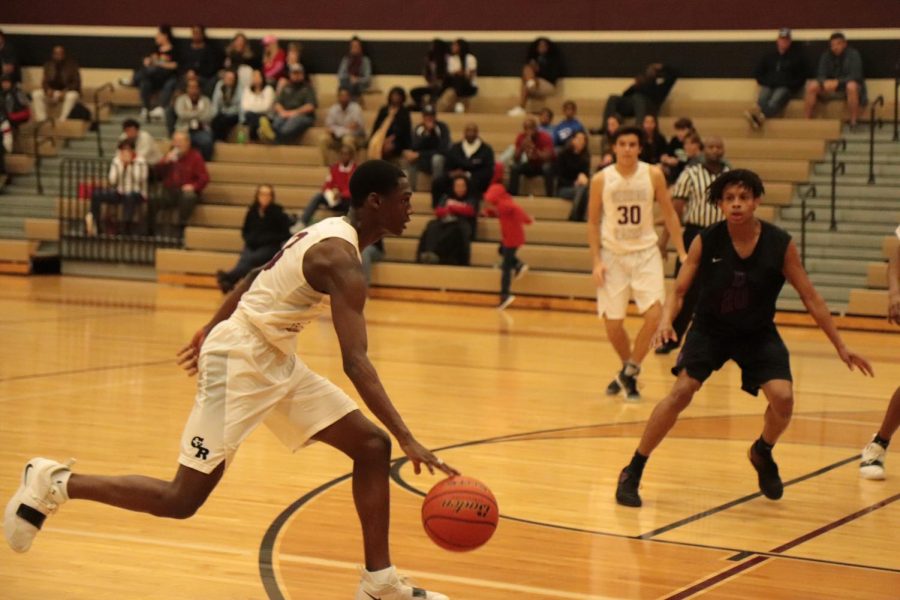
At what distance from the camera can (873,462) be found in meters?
7.66

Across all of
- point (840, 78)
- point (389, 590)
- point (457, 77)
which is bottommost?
point (389, 590)

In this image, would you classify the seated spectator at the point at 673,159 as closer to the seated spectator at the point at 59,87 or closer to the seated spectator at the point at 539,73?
the seated spectator at the point at 539,73

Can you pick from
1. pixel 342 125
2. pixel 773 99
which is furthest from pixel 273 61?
pixel 773 99

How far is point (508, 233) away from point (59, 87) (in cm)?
1049

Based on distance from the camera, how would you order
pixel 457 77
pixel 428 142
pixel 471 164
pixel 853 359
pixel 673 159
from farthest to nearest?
1. pixel 457 77
2. pixel 428 142
3. pixel 471 164
4. pixel 673 159
5. pixel 853 359

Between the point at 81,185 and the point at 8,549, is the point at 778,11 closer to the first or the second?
the point at 81,185

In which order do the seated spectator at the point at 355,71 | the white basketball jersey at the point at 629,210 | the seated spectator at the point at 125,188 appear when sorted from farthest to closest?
1. the seated spectator at the point at 355,71
2. the seated spectator at the point at 125,188
3. the white basketball jersey at the point at 629,210

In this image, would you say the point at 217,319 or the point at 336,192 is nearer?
the point at 217,319

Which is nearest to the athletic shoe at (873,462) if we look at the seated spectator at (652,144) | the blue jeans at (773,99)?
the seated spectator at (652,144)

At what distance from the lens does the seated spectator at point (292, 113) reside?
71.5ft

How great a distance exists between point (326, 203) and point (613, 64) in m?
5.47

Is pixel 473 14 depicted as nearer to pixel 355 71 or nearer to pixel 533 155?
pixel 355 71

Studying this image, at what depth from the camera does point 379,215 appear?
4.89 m

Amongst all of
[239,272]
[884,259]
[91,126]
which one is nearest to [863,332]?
[884,259]
